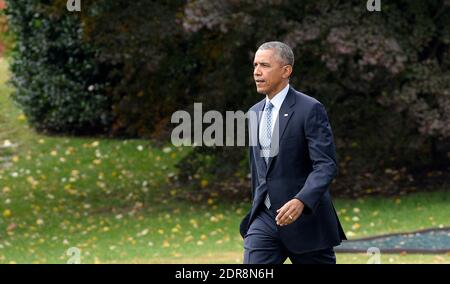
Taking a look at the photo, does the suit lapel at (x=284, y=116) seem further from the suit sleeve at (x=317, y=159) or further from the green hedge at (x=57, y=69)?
the green hedge at (x=57, y=69)

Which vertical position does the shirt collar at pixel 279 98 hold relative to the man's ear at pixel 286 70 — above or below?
below

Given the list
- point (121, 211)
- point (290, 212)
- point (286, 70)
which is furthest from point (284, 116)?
point (121, 211)

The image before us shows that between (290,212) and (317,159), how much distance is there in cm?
37

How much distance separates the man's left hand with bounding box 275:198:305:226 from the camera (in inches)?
276

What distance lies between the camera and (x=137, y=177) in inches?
755

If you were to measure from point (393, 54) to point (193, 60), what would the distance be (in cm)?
344

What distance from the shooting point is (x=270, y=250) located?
738 cm

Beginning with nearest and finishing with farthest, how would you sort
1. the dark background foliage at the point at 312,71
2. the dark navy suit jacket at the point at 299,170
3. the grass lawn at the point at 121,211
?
1. the dark navy suit jacket at the point at 299,170
2. the grass lawn at the point at 121,211
3. the dark background foliage at the point at 312,71

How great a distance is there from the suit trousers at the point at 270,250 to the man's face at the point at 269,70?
799 millimetres

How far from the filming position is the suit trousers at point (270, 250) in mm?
7363

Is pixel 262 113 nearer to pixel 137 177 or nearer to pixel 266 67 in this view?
pixel 266 67

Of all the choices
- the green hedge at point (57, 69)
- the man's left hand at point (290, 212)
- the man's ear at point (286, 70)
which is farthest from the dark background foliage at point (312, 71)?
the man's left hand at point (290, 212)

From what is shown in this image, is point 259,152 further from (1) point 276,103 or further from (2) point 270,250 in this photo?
(2) point 270,250
